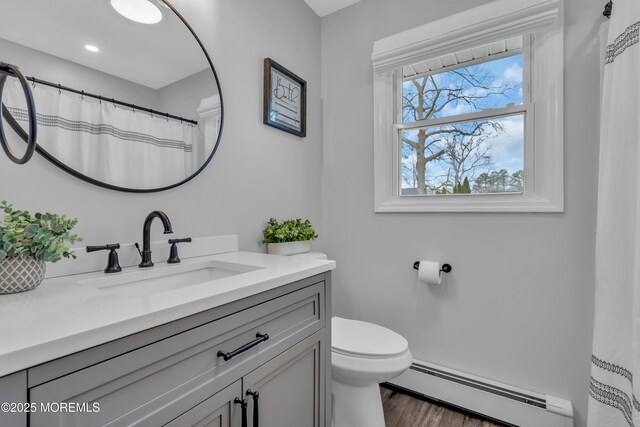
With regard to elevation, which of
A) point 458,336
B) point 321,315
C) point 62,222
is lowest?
point 458,336

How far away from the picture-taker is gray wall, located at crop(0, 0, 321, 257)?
0.98 metres

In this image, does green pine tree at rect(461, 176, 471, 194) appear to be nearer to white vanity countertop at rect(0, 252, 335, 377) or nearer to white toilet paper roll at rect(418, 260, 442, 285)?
white toilet paper roll at rect(418, 260, 442, 285)

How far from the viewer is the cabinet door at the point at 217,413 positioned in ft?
2.20

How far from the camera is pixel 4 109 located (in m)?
0.85

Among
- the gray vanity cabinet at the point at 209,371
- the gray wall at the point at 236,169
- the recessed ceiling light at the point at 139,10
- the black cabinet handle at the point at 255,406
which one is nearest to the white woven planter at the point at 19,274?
the gray wall at the point at 236,169

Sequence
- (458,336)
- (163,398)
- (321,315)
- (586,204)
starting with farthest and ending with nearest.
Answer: (458,336) < (586,204) < (321,315) < (163,398)

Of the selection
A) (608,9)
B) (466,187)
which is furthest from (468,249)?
(608,9)

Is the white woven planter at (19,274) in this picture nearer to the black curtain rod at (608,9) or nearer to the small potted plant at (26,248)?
the small potted plant at (26,248)

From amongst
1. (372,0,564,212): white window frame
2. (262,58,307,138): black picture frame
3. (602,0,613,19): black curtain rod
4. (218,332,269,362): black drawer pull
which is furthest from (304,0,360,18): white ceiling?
(218,332,269,362): black drawer pull

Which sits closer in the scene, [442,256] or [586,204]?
[586,204]

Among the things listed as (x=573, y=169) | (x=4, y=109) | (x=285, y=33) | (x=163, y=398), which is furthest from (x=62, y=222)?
(x=573, y=169)

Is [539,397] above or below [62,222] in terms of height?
below

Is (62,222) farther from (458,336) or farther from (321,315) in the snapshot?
(458,336)

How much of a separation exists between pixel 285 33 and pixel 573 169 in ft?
5.76
